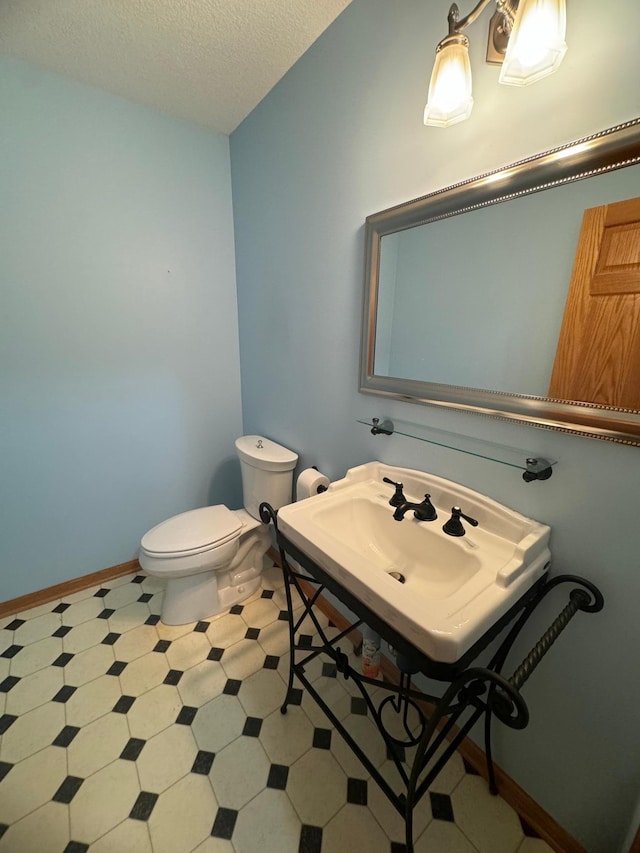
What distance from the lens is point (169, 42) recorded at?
1.15m

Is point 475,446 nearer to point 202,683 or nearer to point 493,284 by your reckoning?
point 493,284

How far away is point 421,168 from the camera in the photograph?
0.93 meters

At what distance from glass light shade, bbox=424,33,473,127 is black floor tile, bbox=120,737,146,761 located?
6.55ft

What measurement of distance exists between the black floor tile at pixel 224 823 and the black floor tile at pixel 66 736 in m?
0.57

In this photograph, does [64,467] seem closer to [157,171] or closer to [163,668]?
[163,668]

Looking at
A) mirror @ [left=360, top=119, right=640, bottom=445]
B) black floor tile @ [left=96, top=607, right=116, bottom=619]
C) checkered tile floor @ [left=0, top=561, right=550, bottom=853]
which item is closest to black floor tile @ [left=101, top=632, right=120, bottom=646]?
checkered tile floor @ [left=0, top=561, right=550, bottom=853]

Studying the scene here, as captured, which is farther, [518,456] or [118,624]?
[118,624]

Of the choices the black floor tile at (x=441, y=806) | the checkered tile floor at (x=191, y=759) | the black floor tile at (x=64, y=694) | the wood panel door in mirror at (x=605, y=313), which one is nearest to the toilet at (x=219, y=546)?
the checkered tile floor at (x=191, y=759)

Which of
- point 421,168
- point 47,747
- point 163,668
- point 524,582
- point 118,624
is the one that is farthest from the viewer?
point 118,624

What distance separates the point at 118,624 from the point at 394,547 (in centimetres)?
142

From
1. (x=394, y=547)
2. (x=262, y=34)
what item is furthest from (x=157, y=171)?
(x=394, y=547)

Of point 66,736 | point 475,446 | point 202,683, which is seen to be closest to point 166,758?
point 202,683

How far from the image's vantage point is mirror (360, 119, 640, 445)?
0.67 meters

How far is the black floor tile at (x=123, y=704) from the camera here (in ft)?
3.87
